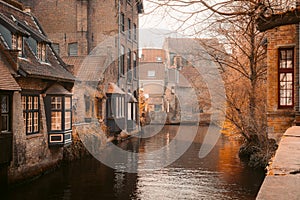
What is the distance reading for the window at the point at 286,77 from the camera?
1402cm

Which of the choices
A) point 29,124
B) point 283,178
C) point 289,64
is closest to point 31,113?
point 29,124

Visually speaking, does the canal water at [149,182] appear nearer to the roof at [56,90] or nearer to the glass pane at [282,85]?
the roof at [56,90]

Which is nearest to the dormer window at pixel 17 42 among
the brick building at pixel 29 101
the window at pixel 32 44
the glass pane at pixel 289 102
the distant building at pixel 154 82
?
the brick building at pixel 29 101

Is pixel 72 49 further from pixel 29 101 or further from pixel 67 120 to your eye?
pixel 29 101

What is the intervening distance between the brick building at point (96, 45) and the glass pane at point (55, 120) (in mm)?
8511

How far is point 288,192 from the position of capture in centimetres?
291

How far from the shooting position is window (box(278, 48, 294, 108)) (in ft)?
46.0

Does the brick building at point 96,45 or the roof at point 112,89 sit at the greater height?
the brick building at point 96,45

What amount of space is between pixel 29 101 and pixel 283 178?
12393mm

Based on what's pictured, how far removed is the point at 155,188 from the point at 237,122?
30.3 feet

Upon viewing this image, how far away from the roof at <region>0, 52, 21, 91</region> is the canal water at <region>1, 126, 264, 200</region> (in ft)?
10.7

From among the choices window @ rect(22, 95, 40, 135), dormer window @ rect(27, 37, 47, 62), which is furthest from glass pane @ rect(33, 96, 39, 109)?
dormer window @ rect(27, 37, 47, 62)

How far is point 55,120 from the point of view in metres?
16.3

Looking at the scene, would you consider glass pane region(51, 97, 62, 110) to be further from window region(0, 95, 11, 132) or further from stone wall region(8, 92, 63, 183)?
window region(0, 95, 11, 132)
